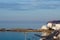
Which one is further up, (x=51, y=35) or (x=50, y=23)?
(x=50, y=23)

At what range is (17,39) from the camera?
3.97m

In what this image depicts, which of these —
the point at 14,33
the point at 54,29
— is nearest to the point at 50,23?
the point at 54,29

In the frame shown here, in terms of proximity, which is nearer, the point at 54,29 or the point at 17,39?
the point at 54,29

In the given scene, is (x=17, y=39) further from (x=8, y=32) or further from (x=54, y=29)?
(x=54, y=29)

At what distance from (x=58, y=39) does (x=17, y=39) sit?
71 centimetres

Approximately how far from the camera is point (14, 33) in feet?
12.3

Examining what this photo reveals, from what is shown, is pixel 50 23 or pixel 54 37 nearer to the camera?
pixel 54 37

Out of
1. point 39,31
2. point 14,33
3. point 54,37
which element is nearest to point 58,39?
point 54,37

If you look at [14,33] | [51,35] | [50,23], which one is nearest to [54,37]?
[51,35]

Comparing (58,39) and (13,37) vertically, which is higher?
(13,37)

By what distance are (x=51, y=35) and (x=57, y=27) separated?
181 millimetres

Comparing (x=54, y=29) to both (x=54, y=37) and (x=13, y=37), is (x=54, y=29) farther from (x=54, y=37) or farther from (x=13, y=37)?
(x=13, y=37)

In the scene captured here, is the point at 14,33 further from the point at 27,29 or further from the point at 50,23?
the point at 50,23

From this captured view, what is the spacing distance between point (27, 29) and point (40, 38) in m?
0.23
